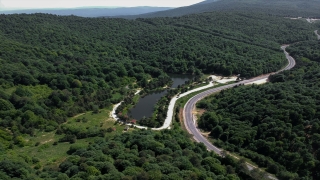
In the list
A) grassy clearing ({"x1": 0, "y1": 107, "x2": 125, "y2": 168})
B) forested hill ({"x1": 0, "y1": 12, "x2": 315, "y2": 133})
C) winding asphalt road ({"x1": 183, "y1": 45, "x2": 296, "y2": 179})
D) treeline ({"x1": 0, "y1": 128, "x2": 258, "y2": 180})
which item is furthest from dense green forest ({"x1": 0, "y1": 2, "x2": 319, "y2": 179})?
winding asphalt road ({"x1": 183, "y1": 45, "x2": 296, "y2": 179})

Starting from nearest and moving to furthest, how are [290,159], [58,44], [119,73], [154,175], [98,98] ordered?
[154,175], [290,159], [98,98], [119,73], [58,44]

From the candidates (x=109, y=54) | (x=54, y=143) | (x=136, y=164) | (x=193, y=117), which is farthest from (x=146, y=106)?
(x=109, y=54)

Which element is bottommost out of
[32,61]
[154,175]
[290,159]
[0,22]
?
[290,159]

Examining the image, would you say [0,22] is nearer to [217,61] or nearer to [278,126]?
[217,61]

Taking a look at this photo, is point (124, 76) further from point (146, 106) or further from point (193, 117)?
Result: point (193, 117)

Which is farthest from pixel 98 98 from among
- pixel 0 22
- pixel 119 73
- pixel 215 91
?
pixel 0 22

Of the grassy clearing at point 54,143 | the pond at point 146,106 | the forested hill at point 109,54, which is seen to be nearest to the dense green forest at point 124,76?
the forested hill at point 109,54
